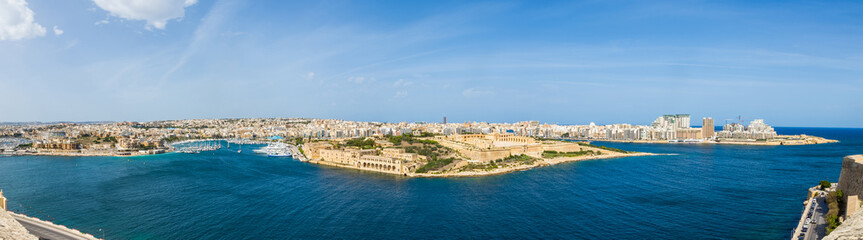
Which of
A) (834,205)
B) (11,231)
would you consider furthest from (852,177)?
(11,231)

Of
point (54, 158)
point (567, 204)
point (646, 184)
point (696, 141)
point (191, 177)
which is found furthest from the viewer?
point (696, 141)

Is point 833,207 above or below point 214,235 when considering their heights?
above

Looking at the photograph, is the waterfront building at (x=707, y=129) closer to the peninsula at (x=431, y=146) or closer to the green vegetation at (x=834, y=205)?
the peninsula at (x=431, y=146)

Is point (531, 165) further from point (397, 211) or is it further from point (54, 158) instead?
point (54, 158)

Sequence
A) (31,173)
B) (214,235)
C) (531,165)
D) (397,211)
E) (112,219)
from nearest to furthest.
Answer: (214,235) → (112,219) → (397,211) → (31,173) → (531,165)

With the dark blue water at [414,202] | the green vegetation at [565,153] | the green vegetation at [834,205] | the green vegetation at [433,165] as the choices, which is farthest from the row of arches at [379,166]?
the green vegetation at [834,205]

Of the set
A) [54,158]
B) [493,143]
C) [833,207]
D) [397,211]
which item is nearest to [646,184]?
[833,207]
